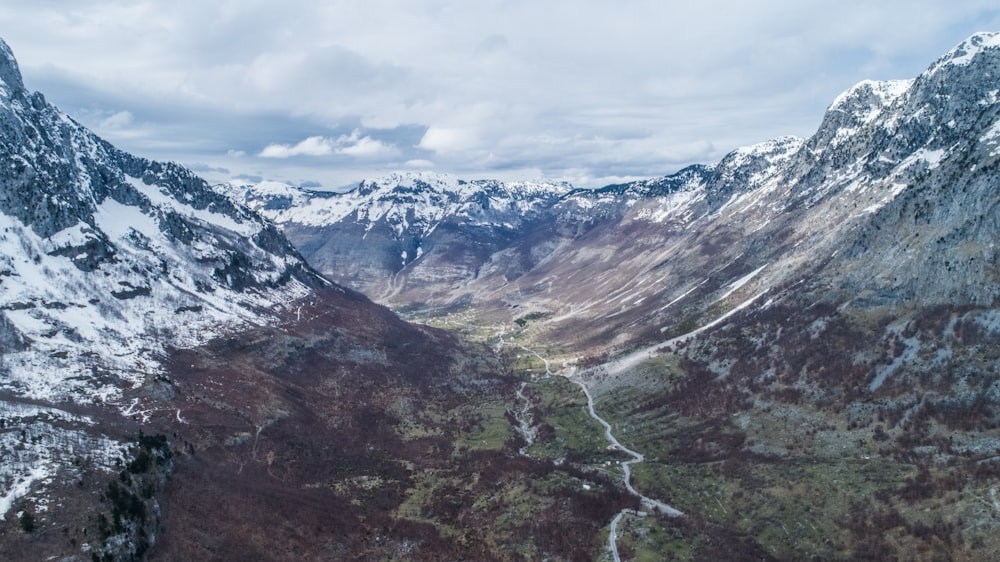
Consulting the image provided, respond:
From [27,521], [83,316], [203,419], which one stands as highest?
[83,316]

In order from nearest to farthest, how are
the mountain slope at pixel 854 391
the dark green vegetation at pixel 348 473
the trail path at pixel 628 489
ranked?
1. the mountain slope at pixel 854 391
2. the dark green vegetation at pixel 348 473
3. the trail path at pixel 628 489

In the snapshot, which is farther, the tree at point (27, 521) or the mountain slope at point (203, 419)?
the mountain slope at point (203, 419)

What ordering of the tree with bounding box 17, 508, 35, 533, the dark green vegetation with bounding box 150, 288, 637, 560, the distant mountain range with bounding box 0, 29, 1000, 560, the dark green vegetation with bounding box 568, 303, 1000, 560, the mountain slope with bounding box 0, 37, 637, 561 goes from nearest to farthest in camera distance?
the tree with bounding box 17, 508, 35, 533 → the dark green vegetation with bounding box 568, 303, 1000, 560 → the mountain slope with bounding box 0, 37, 637, 561 → the distant mountain range with bounding box 0, 29, 1000, 560 → the dark green vegetation with bounding box 150, 288, 637, 560

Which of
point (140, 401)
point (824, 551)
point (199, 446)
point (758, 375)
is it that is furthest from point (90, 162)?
point (824, 551)

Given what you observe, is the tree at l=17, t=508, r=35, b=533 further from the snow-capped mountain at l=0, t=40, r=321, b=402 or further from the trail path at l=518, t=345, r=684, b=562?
the trail path at l=518, t=345, r=684, b=562

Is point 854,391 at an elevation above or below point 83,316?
below

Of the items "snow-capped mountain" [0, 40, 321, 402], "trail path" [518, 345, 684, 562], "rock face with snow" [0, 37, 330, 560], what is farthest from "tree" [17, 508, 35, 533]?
"trail path" [518, 345, 684, 562]

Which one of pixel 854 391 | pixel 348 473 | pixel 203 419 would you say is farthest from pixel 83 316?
pixel 854 391

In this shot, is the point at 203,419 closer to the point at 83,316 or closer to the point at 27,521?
the point at 83,316

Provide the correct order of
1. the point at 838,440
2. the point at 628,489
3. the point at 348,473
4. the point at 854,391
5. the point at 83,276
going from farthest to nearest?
the point at 83,276
the point at 348,473
the point at 854,391
the point at 628,489
the point at 838,440

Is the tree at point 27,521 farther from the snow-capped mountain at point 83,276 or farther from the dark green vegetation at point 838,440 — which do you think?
the dark green vegetation at point 838,440

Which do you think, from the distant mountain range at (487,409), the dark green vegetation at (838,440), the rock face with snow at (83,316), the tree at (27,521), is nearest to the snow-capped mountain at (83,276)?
the rock face with snow at (83,316)

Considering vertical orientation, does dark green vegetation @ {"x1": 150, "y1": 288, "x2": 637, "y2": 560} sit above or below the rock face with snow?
below
